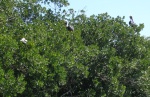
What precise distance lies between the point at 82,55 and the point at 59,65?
4.88 feet

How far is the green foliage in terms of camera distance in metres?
9.24

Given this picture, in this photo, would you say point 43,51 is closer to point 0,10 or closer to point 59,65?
point 59,65

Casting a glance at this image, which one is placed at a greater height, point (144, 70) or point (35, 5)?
point (35, 5)

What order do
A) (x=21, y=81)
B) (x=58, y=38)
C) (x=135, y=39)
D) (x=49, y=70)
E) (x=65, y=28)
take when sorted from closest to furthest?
(x=21, y=81) → (x=49, y=70) → (x=58, y=38) → (x=65, y=28) → (x=135, y=39)

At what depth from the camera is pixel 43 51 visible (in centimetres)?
993

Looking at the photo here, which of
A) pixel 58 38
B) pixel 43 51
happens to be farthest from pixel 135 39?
pixel 43 51

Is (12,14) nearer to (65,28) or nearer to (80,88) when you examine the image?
(65,28)

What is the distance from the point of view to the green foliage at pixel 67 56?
924cm

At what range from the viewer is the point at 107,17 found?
13.7 m

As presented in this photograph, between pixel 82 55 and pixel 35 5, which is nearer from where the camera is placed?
pixel 82 55

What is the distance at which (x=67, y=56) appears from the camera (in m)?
10.4

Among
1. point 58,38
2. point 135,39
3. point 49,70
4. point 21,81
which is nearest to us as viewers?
point 21,81

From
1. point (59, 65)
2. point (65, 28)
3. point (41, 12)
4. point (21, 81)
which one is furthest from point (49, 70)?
point (41, 12)

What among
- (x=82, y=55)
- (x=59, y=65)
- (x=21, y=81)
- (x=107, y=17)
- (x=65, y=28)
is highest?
(x=107, y=17)
